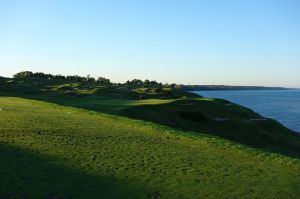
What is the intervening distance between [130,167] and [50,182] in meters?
3.67

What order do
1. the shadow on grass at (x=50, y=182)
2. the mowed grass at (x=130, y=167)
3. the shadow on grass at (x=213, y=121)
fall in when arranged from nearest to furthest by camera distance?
the shadow on grass at (x=50, y=182)
the mowed grass at (x=130, y=167)
the shadow on grass at (x=213, y=121)

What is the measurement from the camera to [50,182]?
14.6 meters

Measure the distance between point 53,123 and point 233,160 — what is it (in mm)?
13609

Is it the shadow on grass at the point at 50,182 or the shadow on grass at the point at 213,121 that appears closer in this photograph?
the shadow on grass at the point at 50,182

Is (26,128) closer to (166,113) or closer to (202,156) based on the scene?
(202,156)

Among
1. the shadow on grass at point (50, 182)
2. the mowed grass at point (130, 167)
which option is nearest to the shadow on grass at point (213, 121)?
the mowed grass at point (130, 167)

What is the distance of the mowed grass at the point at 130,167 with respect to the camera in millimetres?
14258

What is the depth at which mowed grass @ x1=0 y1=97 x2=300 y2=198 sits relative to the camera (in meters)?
14.3

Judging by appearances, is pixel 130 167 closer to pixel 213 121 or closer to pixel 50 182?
pixel 50 182

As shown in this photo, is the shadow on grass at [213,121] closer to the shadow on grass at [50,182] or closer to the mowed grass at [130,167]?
the mowed grass at [130,167]

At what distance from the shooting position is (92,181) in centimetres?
1488

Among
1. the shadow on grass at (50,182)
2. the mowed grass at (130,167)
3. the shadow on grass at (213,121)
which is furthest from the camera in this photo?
the shadow on grass at (213,121)

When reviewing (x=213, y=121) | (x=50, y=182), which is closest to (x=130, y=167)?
(x=50, y=182)

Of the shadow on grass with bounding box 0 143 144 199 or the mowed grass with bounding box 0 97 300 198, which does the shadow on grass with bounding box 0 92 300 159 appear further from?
the shadow on grass with bounding box 0 143 144 199
